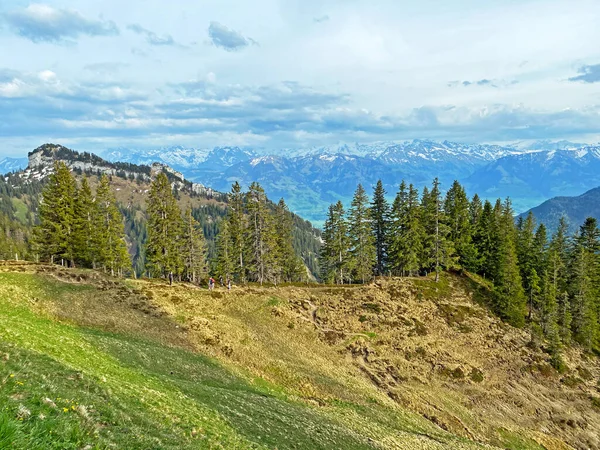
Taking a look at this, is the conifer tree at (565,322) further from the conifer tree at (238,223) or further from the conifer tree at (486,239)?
the conifer tree at (238,223)

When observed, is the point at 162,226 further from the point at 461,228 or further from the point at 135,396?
the point at 461,228

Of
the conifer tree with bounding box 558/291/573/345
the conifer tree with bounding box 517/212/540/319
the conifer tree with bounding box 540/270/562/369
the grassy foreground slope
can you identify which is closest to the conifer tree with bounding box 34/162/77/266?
the grassy foreground slope

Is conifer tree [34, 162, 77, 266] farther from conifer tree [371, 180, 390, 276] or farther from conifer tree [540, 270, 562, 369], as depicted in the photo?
conifer tree [540, 270, 562, 369]

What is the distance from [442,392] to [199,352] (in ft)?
90.2

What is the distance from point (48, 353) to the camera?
1856cm

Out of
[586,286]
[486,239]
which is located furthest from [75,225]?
[586,286]

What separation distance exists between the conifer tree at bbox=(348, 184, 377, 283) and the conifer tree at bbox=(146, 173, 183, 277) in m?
34.6

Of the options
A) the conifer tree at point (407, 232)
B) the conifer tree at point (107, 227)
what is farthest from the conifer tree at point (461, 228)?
the conifer tree at point (107, 227)

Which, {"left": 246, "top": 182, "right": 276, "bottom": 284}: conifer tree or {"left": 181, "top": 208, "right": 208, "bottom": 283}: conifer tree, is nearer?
{"left": 181, "top": 208, "right": 208, "bottom": 283}: conifer tree

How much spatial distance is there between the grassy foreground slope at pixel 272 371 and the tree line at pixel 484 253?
685cm

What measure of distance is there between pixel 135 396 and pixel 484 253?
78.9 meters

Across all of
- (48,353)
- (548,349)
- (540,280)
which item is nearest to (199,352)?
(48,353)

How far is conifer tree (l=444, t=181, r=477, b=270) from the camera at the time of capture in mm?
79812

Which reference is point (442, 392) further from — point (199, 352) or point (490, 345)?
point (199, 352)
